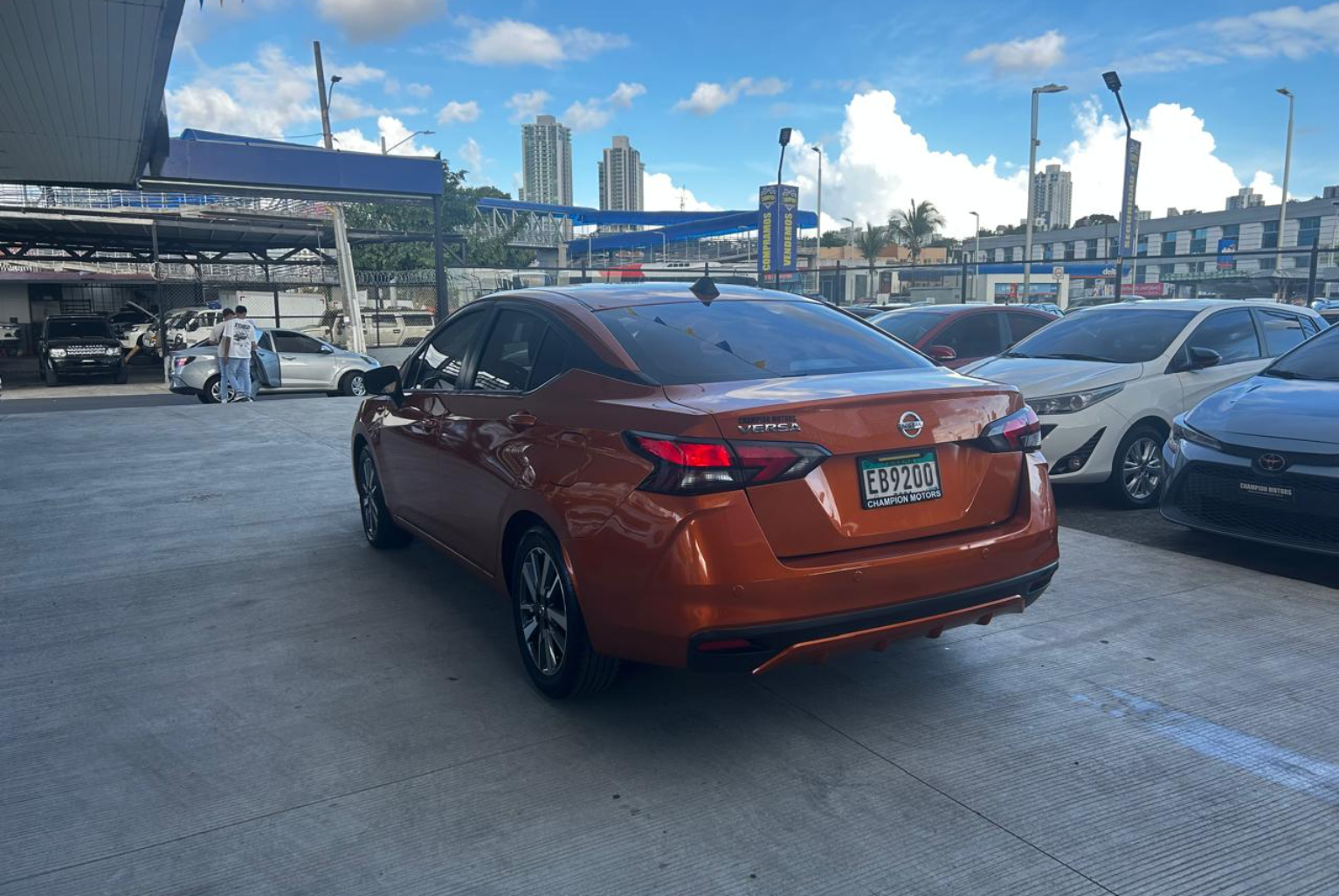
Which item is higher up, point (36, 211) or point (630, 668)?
point (36, 211)

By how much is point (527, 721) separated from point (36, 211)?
24778 mm

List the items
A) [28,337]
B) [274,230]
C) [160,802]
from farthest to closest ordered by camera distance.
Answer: [28,337]
[274,230]
[160,802]

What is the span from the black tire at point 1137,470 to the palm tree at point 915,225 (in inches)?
2497

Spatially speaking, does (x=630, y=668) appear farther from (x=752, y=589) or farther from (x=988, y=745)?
(x=988, y=745)

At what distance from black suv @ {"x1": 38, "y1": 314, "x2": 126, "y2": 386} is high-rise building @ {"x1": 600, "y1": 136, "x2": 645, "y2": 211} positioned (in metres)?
102

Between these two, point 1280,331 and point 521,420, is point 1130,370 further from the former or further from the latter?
point 521,420

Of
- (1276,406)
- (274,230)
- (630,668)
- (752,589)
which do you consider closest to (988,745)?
(752,589)

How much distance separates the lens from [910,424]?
3291 mm

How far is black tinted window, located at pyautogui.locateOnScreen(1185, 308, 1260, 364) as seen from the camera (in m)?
7.89

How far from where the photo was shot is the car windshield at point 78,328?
25.5m

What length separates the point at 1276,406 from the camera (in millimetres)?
5641

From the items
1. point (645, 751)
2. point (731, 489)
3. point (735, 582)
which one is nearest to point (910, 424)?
point (731, 489)

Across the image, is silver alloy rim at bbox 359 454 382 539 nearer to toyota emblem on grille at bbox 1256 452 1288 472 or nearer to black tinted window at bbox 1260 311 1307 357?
toyota emblem on grille at bbox 1256 452 1288 472

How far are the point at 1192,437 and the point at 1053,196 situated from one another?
5489 inches
